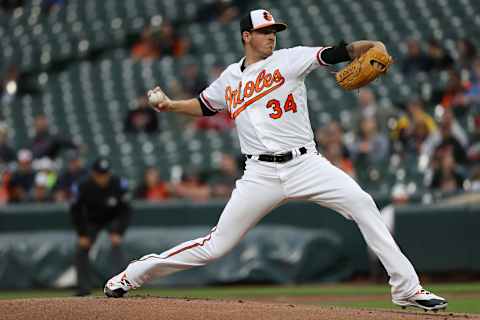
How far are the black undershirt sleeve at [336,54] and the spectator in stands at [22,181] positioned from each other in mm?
8992

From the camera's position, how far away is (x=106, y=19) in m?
19.7

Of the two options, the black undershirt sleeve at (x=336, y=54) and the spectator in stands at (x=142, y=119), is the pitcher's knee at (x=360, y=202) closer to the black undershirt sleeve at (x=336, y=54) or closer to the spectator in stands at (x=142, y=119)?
the black undershirt sleeve at (x=336, y=54)

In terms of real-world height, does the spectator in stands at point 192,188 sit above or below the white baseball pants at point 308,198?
below

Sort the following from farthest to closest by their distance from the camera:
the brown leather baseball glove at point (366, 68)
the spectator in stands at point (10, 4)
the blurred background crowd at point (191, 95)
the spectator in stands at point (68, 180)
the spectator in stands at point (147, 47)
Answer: the spectator in stands at point (10, 4), the spectator in stands at point (147, 47), the spectator in stands at point (68, 180), the blurred background crowd at point (191, 95), the brown leather baseball glove at point (366, 68)

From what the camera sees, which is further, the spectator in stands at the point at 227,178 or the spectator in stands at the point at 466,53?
the spectator in stands at the point at 466,53

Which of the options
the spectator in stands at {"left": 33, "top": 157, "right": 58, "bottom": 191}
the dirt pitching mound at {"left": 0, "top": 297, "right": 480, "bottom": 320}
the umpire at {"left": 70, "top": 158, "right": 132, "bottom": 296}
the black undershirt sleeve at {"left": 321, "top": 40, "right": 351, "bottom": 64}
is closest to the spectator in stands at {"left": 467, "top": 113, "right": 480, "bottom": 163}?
the umpire at {"left": 70, "top": 158, "right": 132, "bottom": 296}

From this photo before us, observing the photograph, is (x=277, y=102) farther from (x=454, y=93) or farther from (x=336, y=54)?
(x=454, y=93)

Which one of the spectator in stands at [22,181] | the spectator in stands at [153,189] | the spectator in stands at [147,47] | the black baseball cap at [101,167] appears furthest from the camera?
the spectator in stands at [147,47]

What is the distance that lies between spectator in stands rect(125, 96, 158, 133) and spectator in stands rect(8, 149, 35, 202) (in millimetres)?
1933

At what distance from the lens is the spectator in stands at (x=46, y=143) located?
1530 centimetres

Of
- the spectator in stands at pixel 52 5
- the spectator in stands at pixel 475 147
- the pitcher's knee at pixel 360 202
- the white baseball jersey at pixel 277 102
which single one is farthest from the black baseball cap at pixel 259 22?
the spectator in stands at pixel 52 5

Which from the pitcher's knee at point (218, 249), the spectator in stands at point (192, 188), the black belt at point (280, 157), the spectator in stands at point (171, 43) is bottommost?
the spectator in stands at point (192, 188)

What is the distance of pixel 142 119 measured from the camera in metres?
15.8

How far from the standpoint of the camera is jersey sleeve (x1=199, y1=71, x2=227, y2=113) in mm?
6532
